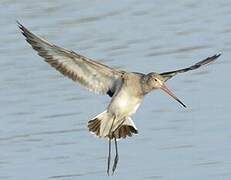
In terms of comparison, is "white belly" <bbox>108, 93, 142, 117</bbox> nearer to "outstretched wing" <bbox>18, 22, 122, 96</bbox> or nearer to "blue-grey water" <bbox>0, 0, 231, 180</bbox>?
"outstretched wing" <bbox>18, 22, 122, 96</bbox>

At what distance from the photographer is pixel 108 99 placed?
1462cm

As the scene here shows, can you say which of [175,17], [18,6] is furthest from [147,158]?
[18,6]

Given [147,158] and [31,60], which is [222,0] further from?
[147,158]

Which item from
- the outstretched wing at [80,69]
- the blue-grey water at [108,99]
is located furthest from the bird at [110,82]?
the blue-grey water at [108,99]

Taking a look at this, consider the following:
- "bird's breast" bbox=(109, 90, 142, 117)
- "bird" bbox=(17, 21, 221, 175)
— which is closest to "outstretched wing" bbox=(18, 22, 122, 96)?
"bird" bbox=(17, 21, 221, 175)

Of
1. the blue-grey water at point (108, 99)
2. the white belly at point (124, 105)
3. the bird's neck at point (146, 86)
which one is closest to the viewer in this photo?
the white belly at point (124, 105)

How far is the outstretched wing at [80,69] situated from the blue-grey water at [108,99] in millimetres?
897

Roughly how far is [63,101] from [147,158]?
7.06 ft

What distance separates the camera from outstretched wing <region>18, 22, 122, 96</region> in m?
11.8

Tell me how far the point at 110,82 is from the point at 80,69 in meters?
0.33

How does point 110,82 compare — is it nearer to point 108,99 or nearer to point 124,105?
point 124,105

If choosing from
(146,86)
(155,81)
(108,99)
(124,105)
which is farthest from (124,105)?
(108,99)

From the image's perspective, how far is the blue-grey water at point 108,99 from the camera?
12523 millimetres

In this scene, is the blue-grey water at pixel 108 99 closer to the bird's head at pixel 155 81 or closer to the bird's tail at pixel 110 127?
the bird's tail at pixel 110 127
